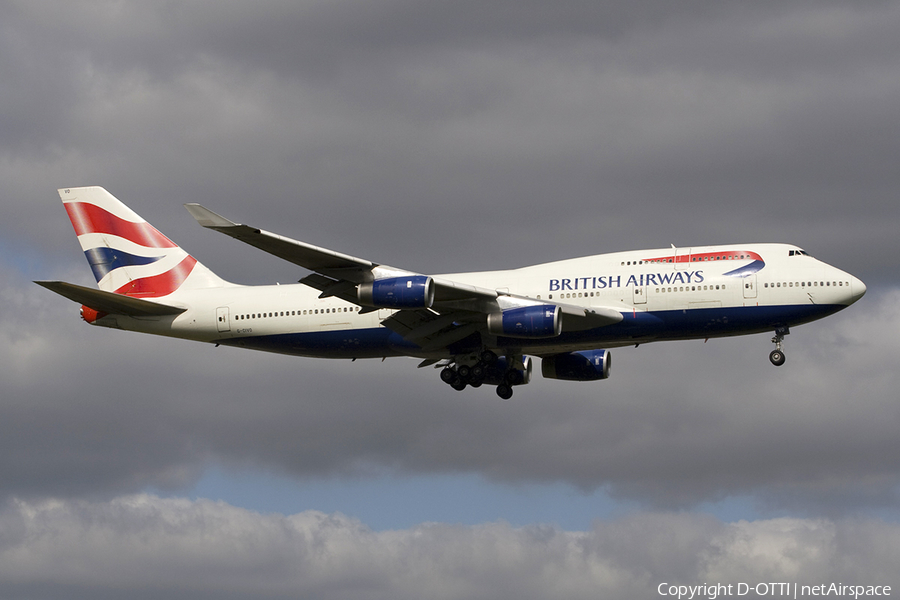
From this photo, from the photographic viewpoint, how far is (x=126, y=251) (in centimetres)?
5956

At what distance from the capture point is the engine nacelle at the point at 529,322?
48.0 metres

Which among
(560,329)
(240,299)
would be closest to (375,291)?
(560,329)

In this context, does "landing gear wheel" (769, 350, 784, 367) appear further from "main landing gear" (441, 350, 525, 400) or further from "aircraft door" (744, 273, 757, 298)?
"main landing gear" (441, 350, 525, 400)

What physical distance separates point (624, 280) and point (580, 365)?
8.93 m

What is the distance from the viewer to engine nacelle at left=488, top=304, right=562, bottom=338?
48.0 m

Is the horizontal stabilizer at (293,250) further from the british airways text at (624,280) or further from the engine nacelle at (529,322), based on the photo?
the british airways text at (624,280)

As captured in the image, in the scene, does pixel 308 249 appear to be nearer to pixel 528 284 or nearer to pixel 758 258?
pixel 528 284

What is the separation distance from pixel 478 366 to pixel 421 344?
10.6ft

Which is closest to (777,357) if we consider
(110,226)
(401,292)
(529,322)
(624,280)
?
(624,280)

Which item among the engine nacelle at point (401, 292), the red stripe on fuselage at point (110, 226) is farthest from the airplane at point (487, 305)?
the red stripe on fuselage at point (110, 226)

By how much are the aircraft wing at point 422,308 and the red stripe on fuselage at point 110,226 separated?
1433 centimetres

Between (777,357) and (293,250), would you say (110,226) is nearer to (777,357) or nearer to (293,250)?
(293,250)

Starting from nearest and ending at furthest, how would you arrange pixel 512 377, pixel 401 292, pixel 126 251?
1. pixel 401 292
2. pixel 512 377
3. pixel 126 251

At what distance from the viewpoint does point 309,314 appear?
179 feet
